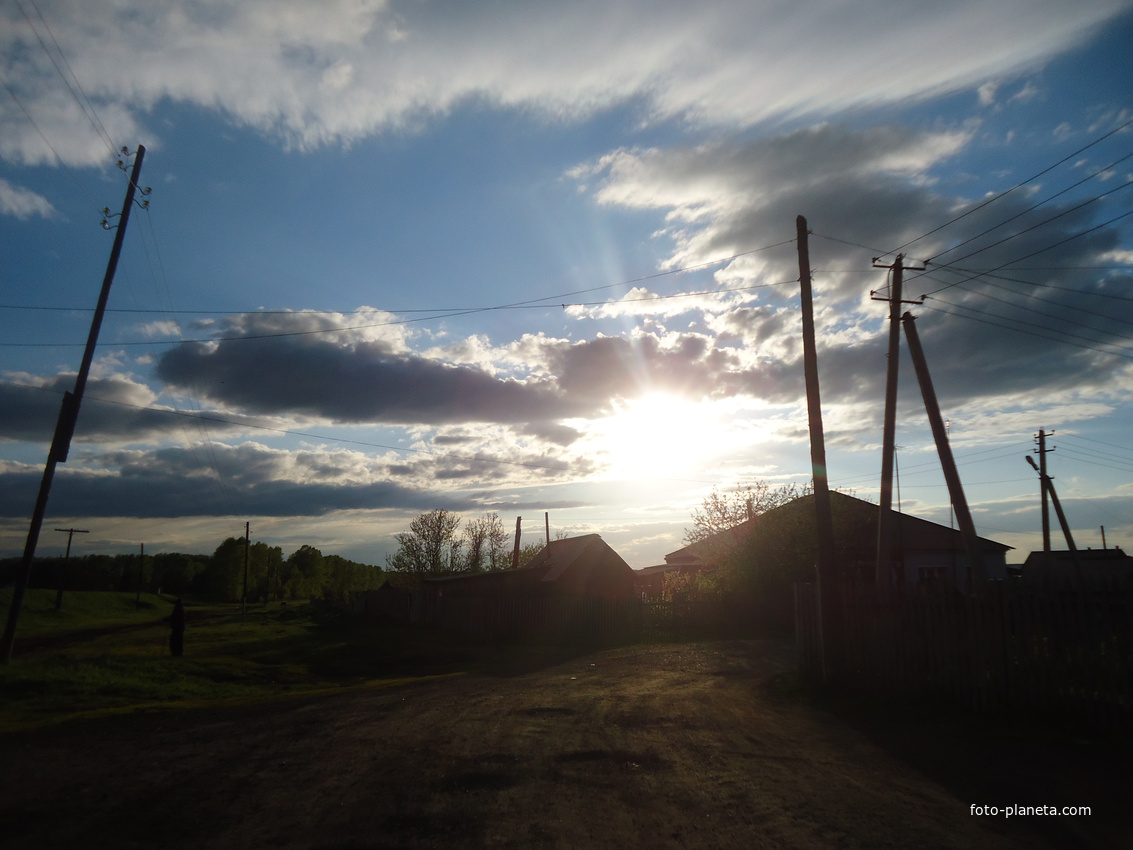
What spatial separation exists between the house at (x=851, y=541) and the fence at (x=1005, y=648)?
15.2 metres

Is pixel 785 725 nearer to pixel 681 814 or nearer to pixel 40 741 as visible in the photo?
pixel 681 814

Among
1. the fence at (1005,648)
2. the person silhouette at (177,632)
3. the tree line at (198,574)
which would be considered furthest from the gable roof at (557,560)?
the tree line at (198,574)

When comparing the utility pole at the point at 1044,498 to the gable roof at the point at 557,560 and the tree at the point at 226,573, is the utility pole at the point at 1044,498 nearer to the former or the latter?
the gable roof at the point at 557,560

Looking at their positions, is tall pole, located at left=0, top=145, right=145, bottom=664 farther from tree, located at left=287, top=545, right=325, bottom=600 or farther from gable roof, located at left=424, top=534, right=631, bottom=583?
tree, located at left=287, top=545, right=325, bottom=600

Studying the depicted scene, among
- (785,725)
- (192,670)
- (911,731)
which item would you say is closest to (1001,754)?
(911,731)

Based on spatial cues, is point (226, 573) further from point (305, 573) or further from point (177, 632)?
point (177, 632)

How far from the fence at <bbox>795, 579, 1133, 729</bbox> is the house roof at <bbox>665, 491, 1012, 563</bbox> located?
20.3 metres

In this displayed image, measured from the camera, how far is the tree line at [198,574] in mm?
97312

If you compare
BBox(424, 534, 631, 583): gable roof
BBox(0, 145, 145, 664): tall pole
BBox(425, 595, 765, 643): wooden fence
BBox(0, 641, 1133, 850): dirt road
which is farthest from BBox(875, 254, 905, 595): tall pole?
BBox(424, 534, 631, 583): gable roof

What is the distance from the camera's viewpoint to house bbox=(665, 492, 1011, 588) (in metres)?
32.1

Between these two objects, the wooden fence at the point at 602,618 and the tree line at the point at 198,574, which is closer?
the wooden fence at the point at 602,618

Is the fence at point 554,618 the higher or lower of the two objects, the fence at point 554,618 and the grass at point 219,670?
the higher

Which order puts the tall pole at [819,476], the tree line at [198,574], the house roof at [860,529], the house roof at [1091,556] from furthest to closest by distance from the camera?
the tree line at [198,574] < the house roof at [1091,556] < the house roof at [860,529] < the tall pole at [819,476]

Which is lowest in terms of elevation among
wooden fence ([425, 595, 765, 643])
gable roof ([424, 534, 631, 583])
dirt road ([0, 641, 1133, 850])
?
→ dirt road ([0, 641, 1133, 850])
